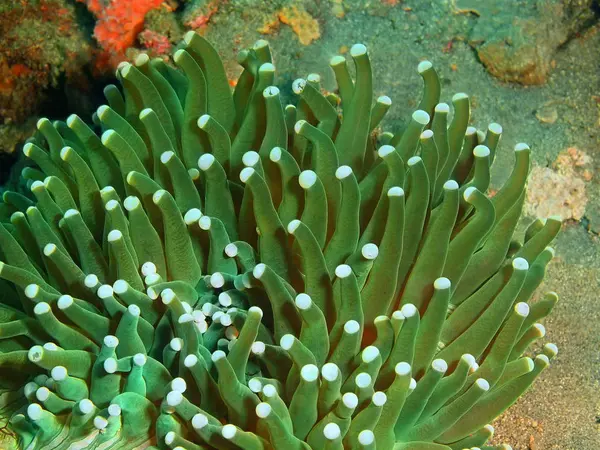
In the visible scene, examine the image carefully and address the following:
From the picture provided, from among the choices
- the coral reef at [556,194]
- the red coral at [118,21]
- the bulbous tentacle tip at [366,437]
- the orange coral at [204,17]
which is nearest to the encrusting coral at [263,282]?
the bulbous tentacle tip at [366,437]

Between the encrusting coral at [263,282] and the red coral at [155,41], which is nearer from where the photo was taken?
the encrusting coral at [263,282]

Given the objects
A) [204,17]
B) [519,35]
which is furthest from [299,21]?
[519,35]

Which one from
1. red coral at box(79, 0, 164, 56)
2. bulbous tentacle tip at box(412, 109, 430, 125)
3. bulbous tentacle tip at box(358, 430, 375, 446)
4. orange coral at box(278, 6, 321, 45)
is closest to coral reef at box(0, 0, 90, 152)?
red coral at box(79, 0, 164, 56)

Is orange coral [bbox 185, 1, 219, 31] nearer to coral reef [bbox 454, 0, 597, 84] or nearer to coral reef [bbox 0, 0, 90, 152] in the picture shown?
coral reef [bbox 0, 0, 90, 152]

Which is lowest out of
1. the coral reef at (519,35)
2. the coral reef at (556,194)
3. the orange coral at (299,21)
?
the coral reef at (556,194)

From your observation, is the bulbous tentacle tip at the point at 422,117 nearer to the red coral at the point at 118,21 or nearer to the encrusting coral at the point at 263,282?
the encrusting coral at the point at 263,282

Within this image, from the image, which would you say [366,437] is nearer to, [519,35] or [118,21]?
[519,35]

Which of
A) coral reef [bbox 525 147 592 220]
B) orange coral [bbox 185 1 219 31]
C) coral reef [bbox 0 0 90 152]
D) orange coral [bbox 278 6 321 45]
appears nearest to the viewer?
coral reef [bbox 525 147 592 220]

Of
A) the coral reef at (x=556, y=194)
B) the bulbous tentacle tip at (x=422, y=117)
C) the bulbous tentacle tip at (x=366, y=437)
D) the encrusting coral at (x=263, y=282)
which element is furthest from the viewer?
the coral reef at (x=556, y=194)
